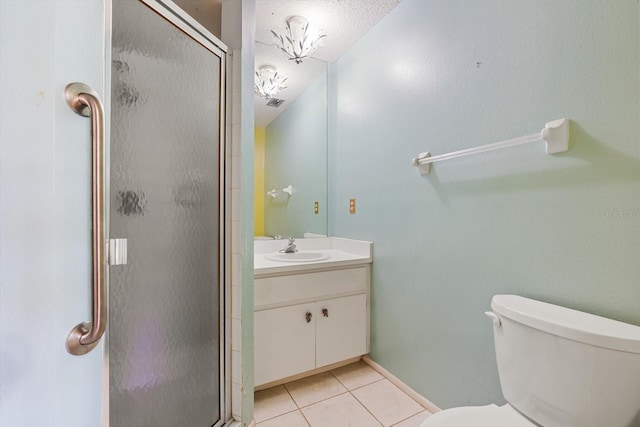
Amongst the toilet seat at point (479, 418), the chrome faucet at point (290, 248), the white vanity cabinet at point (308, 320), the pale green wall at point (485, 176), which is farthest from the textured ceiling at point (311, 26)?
the toilet seat at point (479, 418)

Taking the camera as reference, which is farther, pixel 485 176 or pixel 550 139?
pixel 485 176

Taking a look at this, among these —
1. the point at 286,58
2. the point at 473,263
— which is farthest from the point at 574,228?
the point at 286,58

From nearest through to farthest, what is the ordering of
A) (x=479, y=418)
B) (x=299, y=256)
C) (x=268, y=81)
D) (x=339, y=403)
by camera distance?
1. (x=479, y=418)
2. (x=339, y=403)
3. (x=299, y=256)
4. (x=268, y=81)

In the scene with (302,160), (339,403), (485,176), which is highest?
(302,160)

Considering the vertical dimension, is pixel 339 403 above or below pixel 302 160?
below

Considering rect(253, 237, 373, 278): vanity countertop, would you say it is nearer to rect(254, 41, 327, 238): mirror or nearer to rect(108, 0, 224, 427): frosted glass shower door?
rect(254, 41, 327, 238): mirror

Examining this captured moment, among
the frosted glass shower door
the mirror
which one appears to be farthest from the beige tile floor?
the mirror

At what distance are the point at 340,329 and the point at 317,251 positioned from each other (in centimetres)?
60

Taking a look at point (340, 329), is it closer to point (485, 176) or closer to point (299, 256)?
point (299, 256)

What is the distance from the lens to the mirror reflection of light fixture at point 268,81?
2.06 m

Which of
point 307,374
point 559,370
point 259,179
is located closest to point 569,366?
point 559,370

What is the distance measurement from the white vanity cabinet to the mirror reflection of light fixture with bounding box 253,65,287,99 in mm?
1394

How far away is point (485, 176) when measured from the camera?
1174 millimetres

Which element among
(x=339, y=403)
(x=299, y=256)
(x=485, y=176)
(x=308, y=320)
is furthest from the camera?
(x=299, y=256)
